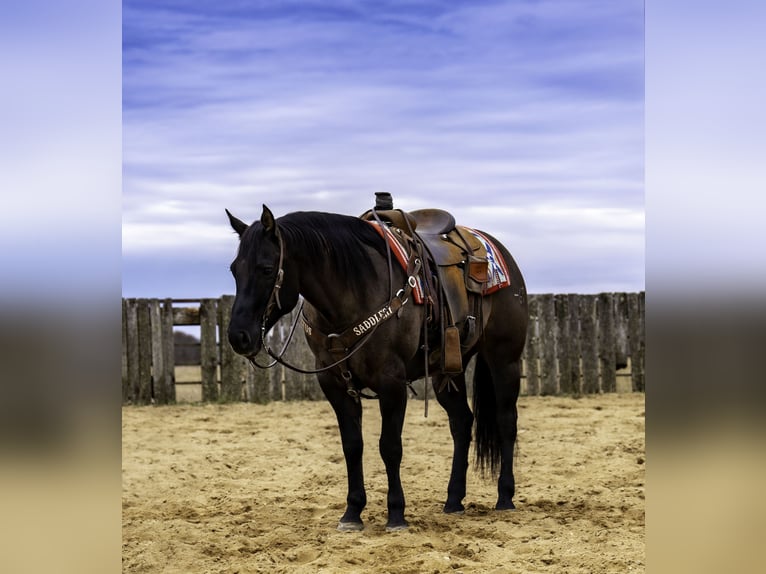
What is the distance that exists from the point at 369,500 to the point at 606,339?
757 centimetres

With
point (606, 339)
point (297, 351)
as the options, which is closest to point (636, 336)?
point (606, 339)

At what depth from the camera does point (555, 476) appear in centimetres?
710

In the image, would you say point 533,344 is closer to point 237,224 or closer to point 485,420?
point 485,420

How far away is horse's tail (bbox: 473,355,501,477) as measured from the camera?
19.9 ft

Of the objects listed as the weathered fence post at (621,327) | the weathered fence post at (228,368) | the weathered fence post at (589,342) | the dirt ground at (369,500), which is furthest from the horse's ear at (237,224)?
the weathered fence post at (621,327)

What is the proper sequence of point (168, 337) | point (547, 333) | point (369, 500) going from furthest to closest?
point (547, 333) < point (168, 337) < point (369, 500)

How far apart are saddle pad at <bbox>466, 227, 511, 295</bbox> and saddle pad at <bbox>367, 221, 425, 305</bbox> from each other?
80cm

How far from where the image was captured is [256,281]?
4453 mm

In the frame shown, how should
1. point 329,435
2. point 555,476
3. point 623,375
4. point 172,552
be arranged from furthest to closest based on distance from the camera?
point 623,375
point 329,435
point 555,476
point 172,552

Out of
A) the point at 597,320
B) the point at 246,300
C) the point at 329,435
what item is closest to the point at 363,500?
the point at 246,300

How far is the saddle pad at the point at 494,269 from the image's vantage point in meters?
5.93

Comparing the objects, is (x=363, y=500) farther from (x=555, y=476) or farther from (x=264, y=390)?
(x=264, y=390)

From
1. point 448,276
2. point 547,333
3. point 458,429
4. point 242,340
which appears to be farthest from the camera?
point 547,333
